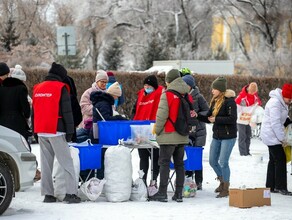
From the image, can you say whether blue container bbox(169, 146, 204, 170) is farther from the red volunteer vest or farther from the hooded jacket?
the red volunteer vest

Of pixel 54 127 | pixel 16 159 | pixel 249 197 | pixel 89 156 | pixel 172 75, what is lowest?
pixel 249 197

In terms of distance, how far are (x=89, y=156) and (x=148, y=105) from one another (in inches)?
57.6

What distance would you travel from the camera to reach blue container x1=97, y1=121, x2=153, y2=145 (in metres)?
13.1

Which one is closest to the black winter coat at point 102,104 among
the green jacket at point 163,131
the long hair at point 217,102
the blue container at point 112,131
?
the blue container at point 112,131

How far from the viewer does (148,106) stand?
13609 millimetres

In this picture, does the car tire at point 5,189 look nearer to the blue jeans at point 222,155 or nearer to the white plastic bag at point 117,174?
the white plastic bag at point 117,174

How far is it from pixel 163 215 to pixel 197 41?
152ft

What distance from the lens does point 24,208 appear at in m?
11.7

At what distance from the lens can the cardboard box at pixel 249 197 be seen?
12.0 meters

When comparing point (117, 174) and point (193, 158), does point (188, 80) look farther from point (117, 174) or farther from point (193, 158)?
point (117, 174)

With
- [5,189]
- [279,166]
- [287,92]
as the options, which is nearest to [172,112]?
[287,92]

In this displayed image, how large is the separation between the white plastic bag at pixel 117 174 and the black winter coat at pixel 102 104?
69cm

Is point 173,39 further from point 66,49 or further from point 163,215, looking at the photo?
point 163,215

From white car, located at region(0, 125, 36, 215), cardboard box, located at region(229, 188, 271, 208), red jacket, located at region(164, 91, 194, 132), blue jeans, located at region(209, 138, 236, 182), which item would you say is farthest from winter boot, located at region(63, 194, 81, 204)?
blue jeans, located at region(209, 138, 236, 182)
